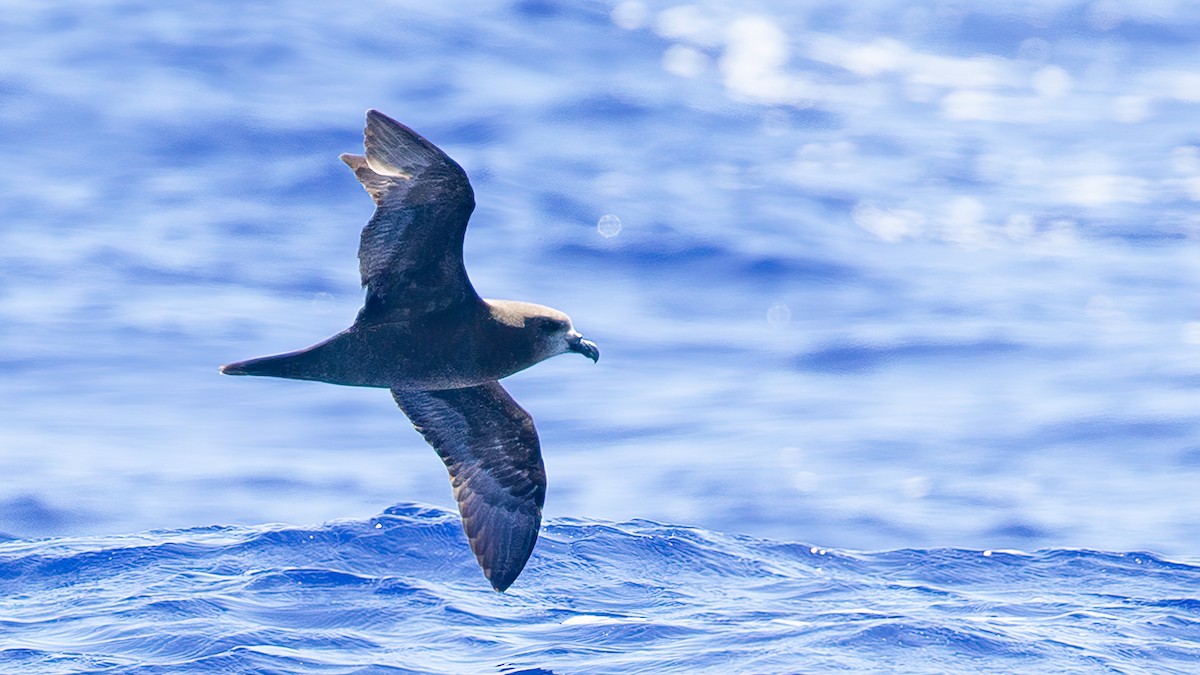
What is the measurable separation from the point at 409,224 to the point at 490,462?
6.94 feet

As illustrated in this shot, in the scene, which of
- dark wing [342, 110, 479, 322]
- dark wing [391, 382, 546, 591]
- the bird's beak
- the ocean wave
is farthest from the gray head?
the ocean wave

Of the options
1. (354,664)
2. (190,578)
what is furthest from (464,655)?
(190,578)

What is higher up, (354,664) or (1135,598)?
(1135,598)

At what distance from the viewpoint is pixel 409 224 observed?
8586mm

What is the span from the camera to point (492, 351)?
8875 millimetres

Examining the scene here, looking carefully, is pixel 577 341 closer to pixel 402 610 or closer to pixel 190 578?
pixel 402 610

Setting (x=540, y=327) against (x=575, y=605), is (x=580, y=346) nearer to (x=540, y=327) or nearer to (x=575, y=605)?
(x=540, y=327)

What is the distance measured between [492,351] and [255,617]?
19.2 feet

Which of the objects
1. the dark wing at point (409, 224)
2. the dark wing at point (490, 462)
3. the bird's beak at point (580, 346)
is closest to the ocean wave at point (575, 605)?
the dark wing at point (490, 462)

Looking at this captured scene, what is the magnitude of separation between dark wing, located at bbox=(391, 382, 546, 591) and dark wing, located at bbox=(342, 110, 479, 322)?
125 cm

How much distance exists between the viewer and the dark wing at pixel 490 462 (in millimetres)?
10039

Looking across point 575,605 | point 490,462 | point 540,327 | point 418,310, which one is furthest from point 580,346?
→ point 575,605

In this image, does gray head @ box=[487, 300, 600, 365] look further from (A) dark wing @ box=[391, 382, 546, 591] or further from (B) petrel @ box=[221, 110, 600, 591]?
(A) dark wing @ box=[391, 382, 546, 591]

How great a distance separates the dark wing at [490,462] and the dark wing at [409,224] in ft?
4.12
